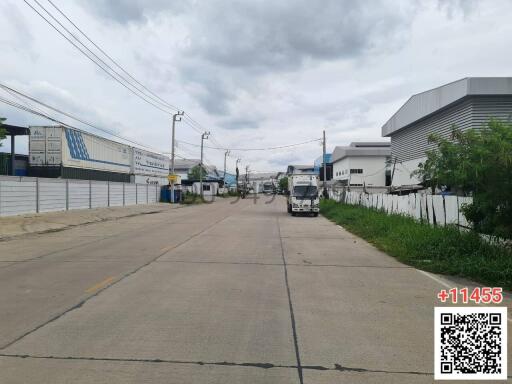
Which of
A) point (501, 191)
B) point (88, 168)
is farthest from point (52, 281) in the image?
point (88, 168)

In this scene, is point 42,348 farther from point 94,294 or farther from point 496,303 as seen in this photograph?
point 496,303

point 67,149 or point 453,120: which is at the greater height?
point 453,120

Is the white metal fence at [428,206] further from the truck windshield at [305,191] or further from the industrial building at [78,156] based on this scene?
the industrial building at [78,156]

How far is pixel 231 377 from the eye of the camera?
4.05 meters

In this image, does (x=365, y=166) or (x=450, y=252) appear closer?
(x=450, y=252)

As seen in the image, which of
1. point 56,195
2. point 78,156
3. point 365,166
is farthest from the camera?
point 365,166

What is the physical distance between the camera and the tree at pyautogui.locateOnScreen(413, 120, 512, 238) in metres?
9.69

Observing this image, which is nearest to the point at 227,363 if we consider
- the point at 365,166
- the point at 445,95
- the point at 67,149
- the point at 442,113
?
the point at 445,95

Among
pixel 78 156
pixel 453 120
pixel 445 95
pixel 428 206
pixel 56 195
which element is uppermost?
pixel 445 95

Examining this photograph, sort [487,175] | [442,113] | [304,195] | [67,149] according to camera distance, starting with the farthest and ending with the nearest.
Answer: [67,149]
[442,113]
[304,195]
[487,175]

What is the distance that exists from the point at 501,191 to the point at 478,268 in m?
1.95

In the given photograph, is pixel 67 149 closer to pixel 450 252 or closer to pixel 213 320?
pixel 450 252

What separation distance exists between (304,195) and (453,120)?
45.7 ft

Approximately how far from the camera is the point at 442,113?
3622 cm
